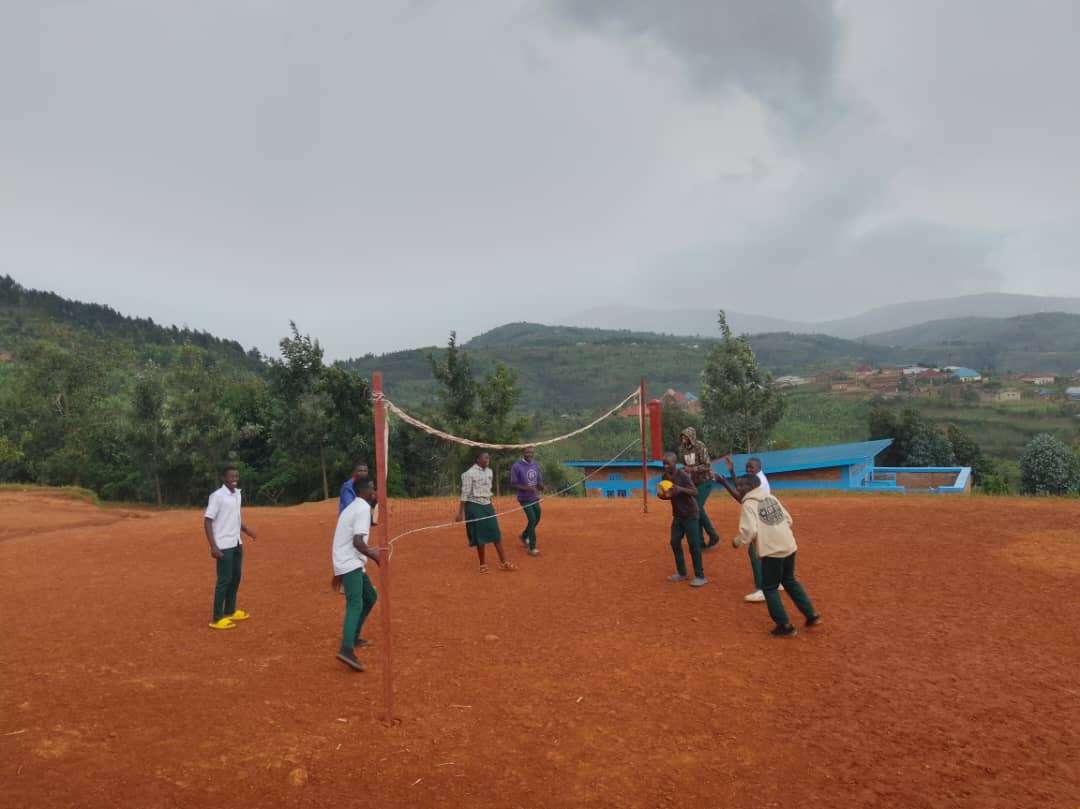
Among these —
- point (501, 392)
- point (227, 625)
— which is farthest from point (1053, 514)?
point (501, 392)

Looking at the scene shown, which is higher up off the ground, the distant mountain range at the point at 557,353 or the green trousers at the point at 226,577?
the distant mountain range at the point at 557,353

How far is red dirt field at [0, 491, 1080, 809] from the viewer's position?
441cm

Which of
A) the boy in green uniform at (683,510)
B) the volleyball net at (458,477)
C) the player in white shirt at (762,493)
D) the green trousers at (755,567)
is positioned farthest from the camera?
the volleyball net at (458,477)

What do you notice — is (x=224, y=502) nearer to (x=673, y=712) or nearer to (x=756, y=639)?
(x=673, y=712)

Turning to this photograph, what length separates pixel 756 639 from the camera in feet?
22.8

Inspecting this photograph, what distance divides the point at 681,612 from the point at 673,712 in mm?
2597

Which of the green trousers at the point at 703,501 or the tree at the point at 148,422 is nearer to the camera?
the green trousers at the point at 703,501

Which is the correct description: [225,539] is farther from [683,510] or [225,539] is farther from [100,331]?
[100,331]

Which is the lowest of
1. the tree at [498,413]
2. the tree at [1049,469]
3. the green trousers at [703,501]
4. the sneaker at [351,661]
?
the tree at [1049,469]

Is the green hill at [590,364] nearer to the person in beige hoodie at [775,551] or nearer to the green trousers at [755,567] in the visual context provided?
the green trousers at [755,567]

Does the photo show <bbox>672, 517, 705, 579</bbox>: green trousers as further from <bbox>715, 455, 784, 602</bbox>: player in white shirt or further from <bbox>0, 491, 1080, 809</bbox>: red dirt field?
<bbox>715, 455, 784, 602</bbox>: player in white shirt

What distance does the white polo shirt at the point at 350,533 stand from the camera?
6441 millimetres

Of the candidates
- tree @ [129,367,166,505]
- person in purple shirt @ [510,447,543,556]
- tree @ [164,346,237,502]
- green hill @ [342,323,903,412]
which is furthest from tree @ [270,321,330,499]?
green hill @ [342,323,903,412]

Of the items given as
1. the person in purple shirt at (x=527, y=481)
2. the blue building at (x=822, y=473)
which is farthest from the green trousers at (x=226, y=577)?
the blue building at (x=822, y=473)
